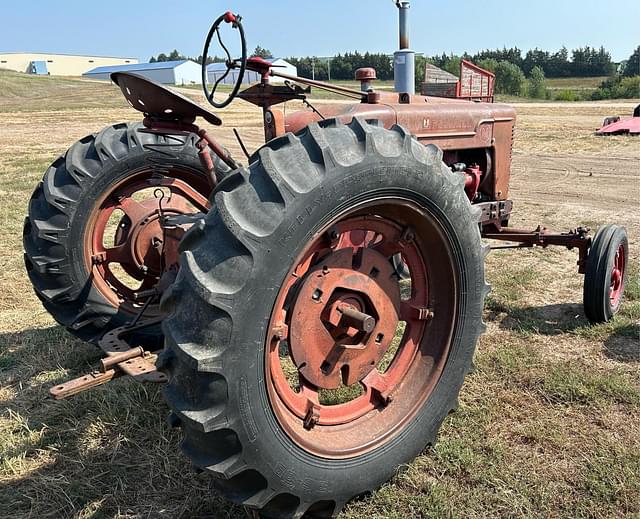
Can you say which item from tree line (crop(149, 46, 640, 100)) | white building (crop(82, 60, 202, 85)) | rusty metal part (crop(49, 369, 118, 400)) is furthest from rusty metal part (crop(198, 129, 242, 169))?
white building (crop(82, 60, 202, 85))

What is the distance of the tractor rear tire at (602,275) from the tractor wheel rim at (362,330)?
175cm

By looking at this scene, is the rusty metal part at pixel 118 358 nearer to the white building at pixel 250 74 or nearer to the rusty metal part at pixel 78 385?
the rusty metal part at pixel 78 385

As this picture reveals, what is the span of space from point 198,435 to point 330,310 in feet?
2.37

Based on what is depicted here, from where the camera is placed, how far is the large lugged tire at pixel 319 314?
173 centimetres

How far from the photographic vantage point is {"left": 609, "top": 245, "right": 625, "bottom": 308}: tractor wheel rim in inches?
160

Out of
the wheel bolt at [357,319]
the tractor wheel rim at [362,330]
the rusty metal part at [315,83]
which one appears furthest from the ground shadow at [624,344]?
the rusty metal part at [315,83]

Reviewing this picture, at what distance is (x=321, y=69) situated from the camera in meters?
53.4

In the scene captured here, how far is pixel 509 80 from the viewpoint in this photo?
40.0m

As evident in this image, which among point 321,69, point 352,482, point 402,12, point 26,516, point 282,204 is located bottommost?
point 26,516

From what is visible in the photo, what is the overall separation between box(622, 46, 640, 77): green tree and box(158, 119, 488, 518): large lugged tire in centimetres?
4901

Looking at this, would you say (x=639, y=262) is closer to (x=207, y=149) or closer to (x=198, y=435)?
(x=207, y=149)

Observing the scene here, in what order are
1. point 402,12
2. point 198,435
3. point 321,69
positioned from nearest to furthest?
point 198,435 < point 402,12 < point 321,69

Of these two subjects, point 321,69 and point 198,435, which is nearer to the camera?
point 198,435

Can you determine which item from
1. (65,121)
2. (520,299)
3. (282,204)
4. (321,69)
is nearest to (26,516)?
(282,204)
